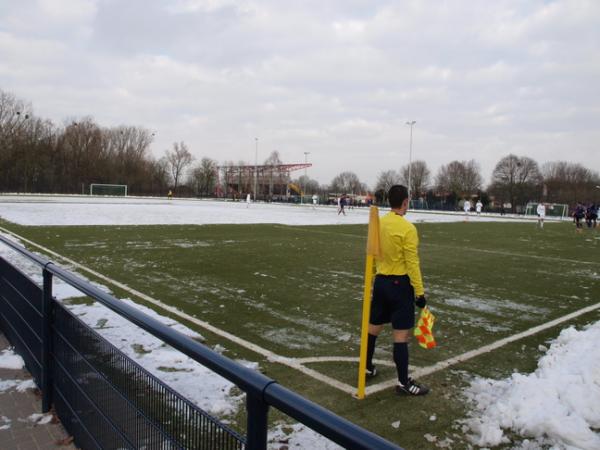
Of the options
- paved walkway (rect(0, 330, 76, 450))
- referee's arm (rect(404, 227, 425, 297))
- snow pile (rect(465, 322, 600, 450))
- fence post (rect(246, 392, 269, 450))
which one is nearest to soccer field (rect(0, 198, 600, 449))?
snow pile (rect(465, 322, 600, 450))

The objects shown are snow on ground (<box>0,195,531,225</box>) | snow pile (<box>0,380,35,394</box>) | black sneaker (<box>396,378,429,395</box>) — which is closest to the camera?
snow pile (<box>0,380,35,394</box>)

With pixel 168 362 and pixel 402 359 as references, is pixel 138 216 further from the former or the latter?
pixel 402 359

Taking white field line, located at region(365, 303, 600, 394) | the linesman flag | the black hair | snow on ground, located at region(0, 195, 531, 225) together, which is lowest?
snow on ground, located at region(0, 195, 531, 225)

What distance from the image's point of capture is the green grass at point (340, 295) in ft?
14.2

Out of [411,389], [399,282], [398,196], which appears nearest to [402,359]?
[411,389]

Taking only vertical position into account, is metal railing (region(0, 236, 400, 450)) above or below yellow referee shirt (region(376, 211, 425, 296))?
below

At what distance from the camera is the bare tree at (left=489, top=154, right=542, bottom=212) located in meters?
92.6

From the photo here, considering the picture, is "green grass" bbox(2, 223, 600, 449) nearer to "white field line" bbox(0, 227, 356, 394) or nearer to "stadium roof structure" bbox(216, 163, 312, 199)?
"white field line" bbox(0, 227, 356, 394)

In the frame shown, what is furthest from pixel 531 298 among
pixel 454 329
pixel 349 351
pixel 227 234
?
pixel 227 234

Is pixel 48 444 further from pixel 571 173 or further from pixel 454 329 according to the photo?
pixel 571 173

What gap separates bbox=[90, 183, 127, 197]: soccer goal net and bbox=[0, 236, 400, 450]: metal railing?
77716 millimetres

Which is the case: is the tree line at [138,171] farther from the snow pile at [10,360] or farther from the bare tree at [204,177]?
the snow pile at [10,360]

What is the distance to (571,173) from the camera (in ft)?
356

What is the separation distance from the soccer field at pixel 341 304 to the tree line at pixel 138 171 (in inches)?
2357
